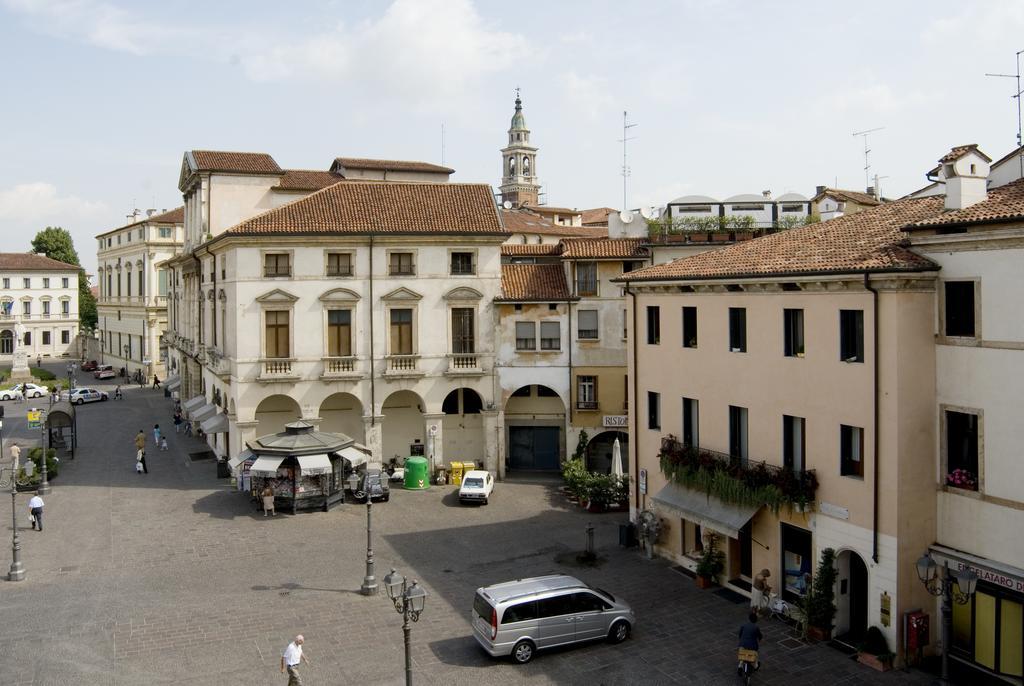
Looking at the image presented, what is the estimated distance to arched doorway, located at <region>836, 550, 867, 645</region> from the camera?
21625 mm

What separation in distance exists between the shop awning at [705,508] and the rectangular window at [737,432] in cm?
157

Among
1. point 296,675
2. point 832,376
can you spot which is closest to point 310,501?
point 296,675

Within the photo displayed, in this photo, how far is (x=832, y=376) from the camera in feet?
71.6

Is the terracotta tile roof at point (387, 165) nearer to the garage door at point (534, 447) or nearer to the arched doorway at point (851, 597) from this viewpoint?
the garage door at point (534, 447)

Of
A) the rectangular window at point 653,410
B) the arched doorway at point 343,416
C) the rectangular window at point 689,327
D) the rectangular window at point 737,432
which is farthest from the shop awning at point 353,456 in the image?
the rectangular window at point 737,432

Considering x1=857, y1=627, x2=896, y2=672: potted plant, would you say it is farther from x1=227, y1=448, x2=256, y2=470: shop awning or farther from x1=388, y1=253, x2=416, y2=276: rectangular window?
x1=388, y1=253, x2=416, y2=276: rectangular window

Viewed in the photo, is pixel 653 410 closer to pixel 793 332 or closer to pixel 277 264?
pixel 793 332

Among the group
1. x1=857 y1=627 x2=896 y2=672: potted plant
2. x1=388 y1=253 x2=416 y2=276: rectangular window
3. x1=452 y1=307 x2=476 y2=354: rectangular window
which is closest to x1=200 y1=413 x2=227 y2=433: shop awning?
x1=388 y1=253 x2=416 y2=276: rectangular window

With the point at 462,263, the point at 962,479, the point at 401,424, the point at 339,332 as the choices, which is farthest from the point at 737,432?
the point at 401,424

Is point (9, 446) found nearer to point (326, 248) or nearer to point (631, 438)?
point (326, 248)

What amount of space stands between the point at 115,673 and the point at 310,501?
612 inches

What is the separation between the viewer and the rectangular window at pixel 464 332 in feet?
137

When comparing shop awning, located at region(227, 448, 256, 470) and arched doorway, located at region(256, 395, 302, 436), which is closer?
shop awning, located at region(227, 448, 256, 470)

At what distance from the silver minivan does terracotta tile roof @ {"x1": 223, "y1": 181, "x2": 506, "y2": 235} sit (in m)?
23.0
